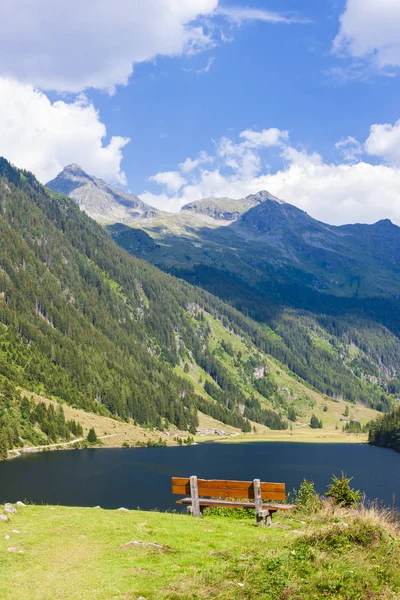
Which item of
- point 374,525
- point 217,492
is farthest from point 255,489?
point 374,525

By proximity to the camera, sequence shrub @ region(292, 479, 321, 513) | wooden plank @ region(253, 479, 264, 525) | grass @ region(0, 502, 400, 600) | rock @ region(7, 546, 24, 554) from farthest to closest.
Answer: shrub @ region(292, 479, 321, 513), wooden plank @ region(253, 479, 264, 525), rock @ region(7, 546, 24, 554), grass @ region(0, 502, 400, 600)

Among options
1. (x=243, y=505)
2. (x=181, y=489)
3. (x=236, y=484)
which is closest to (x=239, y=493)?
(x=236, y=484)

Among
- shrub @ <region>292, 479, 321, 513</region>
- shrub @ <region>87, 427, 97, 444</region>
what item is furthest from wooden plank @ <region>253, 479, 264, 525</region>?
shrub @ <region>87, 427, 97, 444</region>

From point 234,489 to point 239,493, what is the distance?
1.10 feet

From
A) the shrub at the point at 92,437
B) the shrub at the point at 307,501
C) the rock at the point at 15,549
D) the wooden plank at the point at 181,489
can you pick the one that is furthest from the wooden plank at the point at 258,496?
the shrub at the point at 92,437

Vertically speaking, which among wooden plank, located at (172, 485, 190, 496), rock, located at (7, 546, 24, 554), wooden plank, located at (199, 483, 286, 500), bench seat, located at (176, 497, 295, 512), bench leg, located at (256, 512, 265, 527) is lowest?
bench leg, located at (256, 512, 265, 527)

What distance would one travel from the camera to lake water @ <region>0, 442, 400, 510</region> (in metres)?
89.2

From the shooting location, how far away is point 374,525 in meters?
19.1

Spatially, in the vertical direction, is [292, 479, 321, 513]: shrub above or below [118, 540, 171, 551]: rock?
below

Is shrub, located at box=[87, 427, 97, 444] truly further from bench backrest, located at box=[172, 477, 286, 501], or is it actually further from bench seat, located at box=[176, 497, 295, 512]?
bench seat, located at box=[176, 497, 295, 512]

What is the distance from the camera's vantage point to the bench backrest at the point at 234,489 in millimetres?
24438

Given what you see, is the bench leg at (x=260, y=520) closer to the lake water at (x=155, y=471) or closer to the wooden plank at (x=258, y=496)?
the wooden plank at (x=258, y=496)

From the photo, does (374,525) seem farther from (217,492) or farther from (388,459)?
(388,459)

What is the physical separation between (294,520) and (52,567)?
47.7 feet
